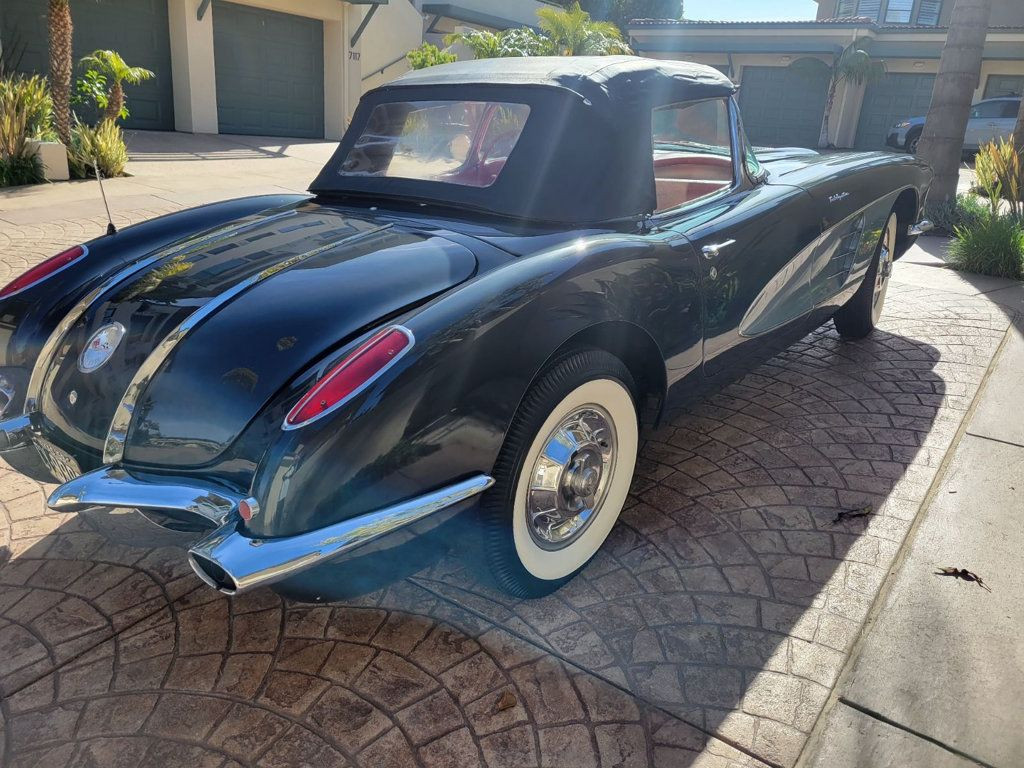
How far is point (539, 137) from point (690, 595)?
1.58 m

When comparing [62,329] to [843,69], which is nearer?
[62,329]

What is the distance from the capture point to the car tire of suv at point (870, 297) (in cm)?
442

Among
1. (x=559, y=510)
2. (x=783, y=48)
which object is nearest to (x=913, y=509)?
(x=559, y=510)

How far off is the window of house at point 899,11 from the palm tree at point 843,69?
4.72 metres

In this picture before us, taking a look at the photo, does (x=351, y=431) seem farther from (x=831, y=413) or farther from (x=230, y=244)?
(x=831, y=413)

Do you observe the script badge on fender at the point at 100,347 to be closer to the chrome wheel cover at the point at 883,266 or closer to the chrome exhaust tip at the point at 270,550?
the chrome exhaust tip at the point at 270,550

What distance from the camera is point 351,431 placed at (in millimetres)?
1724

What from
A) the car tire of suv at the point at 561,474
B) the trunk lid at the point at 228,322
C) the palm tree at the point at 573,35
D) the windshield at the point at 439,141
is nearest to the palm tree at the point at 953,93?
the windshield at the point at 439,141

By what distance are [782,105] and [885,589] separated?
2482 cm

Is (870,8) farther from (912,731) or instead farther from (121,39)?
(912,731)

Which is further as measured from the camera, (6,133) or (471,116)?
(6,133)

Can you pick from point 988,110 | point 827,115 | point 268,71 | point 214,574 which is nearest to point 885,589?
point 214,574

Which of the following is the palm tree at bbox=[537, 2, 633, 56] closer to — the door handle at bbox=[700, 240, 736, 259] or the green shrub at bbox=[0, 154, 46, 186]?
the green shrub at bbox=[0, 154, 46, 186]

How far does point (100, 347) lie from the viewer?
216 centimetres
